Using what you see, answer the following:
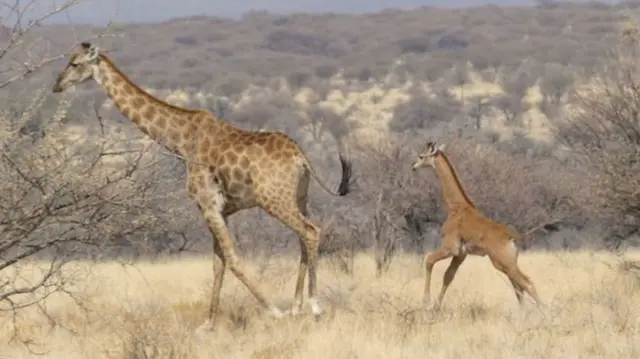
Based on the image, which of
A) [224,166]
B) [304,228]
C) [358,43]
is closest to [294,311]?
[304,228]

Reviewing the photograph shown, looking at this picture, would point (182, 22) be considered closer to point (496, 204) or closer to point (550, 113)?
point (550, 113)

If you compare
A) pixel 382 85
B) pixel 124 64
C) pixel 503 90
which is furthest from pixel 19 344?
pixel 124 64

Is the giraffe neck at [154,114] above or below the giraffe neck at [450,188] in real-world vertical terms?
above

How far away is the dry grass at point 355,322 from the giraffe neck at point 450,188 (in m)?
0.92

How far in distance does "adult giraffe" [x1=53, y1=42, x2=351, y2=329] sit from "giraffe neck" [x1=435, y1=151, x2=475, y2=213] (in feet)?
3.37

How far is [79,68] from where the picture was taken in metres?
10.5

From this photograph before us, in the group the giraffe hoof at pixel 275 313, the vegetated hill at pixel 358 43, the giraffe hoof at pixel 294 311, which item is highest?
the giraffe hoof at pixel 275 313

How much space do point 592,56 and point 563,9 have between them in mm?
39525

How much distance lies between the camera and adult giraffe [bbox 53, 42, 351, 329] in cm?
1061

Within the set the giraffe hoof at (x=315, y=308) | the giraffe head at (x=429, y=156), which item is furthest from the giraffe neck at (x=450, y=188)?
the giraffe hoof at (x=315, y=308)

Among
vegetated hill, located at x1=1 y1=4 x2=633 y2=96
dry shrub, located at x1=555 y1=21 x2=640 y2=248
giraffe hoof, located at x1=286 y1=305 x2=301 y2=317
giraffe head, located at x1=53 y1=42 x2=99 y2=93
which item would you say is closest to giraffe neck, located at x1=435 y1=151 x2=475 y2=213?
giraffe hoof, located at x1=286 y1=305 x2=301 y2=317

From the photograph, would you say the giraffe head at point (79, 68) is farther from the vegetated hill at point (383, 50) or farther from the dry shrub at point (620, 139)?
the vegetated hill at point (383, 50)

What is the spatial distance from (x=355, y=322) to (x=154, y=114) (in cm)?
275

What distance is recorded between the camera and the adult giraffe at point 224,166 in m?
10.6
